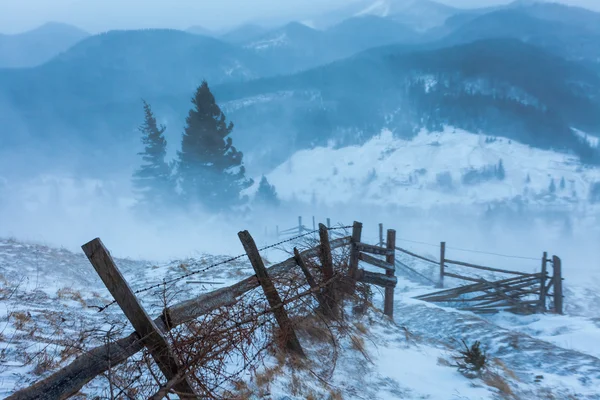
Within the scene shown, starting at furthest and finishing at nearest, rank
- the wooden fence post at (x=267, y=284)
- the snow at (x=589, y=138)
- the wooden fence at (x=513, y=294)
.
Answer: the snow at (x=589, y=138) < the wooden fence at (x=513, y=294) < the wooden fence post at (x=267, y=284)

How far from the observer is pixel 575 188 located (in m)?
54.2

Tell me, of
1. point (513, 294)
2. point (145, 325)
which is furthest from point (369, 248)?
point (513, 294)

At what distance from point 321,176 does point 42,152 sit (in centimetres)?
4525

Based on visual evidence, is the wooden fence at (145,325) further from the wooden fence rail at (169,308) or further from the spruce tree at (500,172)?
the spruce tree at (500,172)

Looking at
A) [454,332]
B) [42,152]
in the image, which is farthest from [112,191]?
[454,332]

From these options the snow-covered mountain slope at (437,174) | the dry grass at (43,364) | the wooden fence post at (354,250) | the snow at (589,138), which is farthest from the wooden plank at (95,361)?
the snow at (589,138)

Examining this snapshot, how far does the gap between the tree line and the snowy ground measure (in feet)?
82.6

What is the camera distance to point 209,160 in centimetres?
3728

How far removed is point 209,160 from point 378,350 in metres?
32.8

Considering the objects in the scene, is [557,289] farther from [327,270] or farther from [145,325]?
[145,325]

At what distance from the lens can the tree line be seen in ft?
119

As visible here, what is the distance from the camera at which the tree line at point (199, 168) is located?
119 feet

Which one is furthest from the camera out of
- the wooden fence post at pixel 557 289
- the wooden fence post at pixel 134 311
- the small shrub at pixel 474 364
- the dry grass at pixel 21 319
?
the wooden fence post at pixel 557 289

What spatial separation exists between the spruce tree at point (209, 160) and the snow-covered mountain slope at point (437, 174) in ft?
59.3
